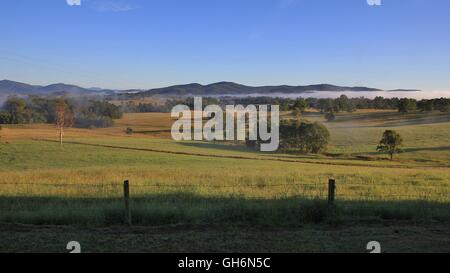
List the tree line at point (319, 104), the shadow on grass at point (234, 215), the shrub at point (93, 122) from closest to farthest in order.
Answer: the shadow on grass at point (234, 215) → the shrub at point (93, 122) → the tree line at point (319, 104)

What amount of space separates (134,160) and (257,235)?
137 feet

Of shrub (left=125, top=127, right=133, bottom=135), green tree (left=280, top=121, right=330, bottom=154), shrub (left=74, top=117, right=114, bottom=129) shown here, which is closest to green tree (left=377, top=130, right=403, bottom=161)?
green tree (left=280, top=121, right=330, bottom=154)

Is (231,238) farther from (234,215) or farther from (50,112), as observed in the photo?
(50,112)

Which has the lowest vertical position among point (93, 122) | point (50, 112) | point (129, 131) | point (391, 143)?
point (391, 143)

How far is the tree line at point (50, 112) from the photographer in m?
96.5

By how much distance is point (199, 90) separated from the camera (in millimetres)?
159250

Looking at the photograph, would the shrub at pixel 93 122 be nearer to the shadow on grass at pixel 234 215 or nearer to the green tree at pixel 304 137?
the green tree at pixel 304 137

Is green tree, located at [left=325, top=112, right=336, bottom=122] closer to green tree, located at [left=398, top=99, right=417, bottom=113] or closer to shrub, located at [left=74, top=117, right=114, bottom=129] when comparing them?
green tree, located at [left=398, top=99, right=417, bottom=113]

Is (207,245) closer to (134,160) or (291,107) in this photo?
(134,160)

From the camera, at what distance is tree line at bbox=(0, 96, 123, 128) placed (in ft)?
317

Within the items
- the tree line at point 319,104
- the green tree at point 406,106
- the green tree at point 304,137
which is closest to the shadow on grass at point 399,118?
the green tree at point 406,106

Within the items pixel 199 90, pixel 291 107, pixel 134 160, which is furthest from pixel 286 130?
pixel 199 90

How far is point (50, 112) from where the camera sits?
102 metres

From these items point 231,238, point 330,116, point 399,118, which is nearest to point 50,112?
point 330,116
